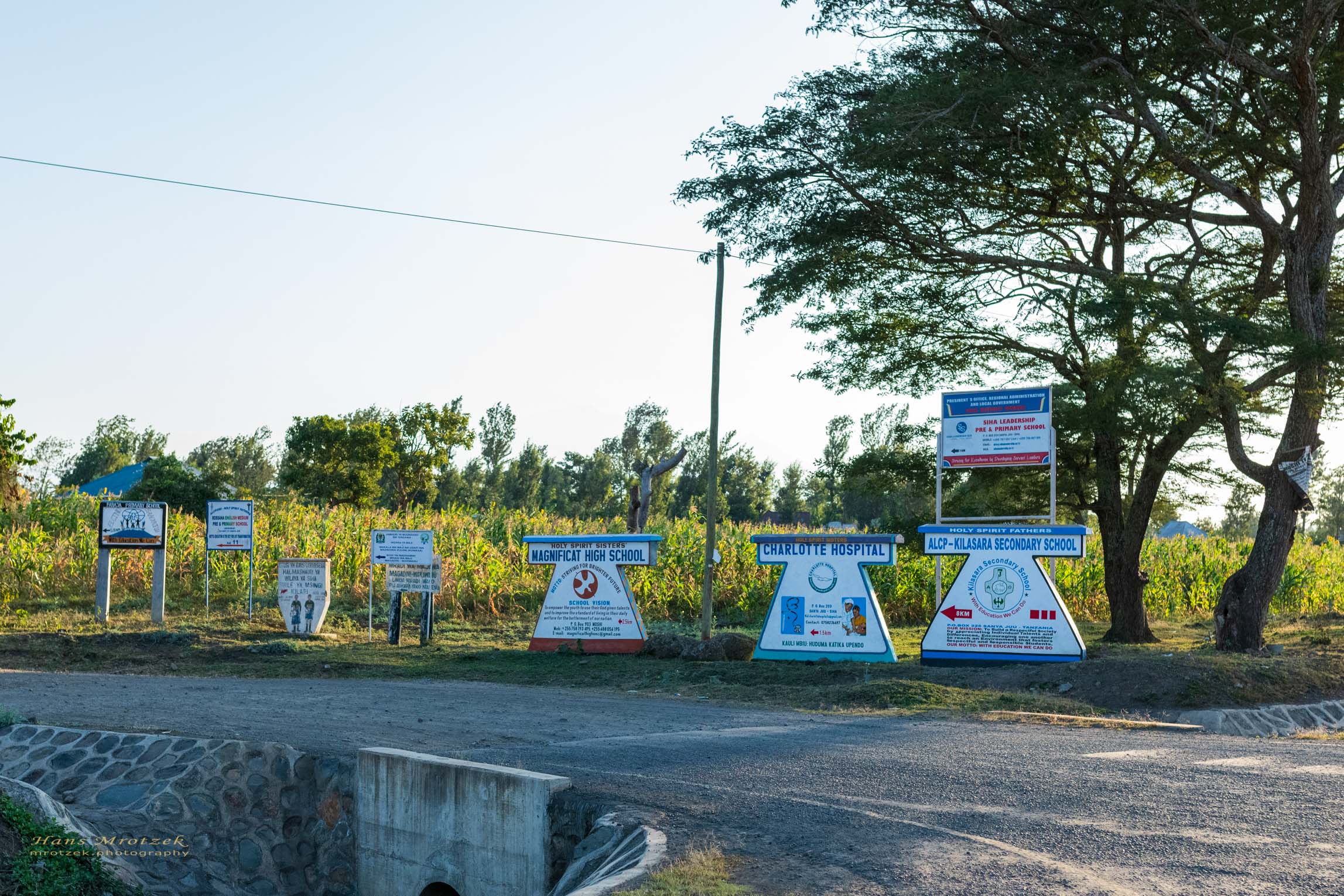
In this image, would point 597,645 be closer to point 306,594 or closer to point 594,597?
point 594,597

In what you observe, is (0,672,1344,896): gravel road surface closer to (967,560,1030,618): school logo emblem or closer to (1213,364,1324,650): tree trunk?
(967,560,1030,618): school logo emblem

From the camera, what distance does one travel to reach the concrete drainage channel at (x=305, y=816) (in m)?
7.27

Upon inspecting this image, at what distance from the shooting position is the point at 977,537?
52.6 ft

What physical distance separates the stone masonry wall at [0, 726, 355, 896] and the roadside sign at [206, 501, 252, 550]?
12.4 meters

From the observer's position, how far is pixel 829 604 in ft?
54.3

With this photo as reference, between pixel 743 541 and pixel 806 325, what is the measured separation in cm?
824

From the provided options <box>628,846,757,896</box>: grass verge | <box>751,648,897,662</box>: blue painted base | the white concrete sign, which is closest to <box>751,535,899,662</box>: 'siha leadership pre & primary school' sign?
<box>751,648,897,662</box>: blue painted base

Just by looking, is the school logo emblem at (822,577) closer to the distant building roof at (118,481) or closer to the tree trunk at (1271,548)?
the tree trunk at (1271,548)

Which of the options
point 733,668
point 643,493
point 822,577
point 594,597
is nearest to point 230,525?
point 594,597

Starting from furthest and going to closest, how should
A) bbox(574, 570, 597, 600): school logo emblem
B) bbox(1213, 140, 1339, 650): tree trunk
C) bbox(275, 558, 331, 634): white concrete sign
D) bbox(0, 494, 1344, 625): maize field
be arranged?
bbox(0, 494, 1344, 625): maize field < bbox(275, 558, 331, 634): white concrete sign < bbox(574, 570, 597, 600): school logo emblem < bbox(1213, 140, 1339, 650): tree trunk

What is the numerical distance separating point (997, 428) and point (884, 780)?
1063cm

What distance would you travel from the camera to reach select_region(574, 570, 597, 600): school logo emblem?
59.3 feet

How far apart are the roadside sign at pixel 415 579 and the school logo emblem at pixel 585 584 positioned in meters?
2.92

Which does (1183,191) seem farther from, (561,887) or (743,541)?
(561,887)
